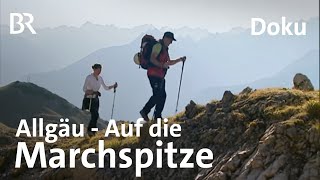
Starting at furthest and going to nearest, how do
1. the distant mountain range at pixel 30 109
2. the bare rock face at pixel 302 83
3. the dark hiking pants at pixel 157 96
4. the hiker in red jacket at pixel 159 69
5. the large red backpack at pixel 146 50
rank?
the distant mountain range at pixel 30 109 < the dark hiking pants at pixel 157 96 < the hiker in red jacket at pixel 159 69 < the large red backpack at pixel 146 50 < the bare rock face at pixel 302 83

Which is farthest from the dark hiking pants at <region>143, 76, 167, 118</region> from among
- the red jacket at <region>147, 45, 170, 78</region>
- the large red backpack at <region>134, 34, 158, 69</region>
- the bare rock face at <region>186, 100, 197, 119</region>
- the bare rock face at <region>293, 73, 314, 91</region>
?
the bare rock face at <region>293, 73, 314, 91</region>

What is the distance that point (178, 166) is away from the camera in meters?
13.0

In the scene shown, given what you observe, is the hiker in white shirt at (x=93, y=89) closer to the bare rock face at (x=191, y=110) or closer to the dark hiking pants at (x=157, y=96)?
the dark hiking pants at (x=157, y=96)

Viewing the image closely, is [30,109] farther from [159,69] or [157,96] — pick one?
[159,69]

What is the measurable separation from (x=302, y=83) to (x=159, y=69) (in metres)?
5.15

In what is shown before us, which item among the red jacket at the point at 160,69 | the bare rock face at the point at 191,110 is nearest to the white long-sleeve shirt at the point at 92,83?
the red jacket at the point at 160,69

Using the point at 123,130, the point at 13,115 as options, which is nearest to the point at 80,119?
the point at 13,115

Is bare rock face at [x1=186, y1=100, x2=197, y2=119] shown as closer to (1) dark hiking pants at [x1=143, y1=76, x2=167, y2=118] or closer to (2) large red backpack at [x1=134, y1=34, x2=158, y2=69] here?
(1) dark hiking pants at [x1=143, y1=76, x2=167, y2=118]

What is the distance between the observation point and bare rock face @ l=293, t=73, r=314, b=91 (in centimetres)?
1585

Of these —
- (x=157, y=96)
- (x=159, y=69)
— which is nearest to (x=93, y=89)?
(x=157, y=96)

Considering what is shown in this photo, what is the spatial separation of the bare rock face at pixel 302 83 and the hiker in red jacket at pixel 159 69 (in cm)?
422

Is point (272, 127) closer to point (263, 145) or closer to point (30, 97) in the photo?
point (263, 145)

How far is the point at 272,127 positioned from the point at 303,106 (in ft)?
3.87

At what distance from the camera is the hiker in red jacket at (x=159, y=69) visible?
16.4m
